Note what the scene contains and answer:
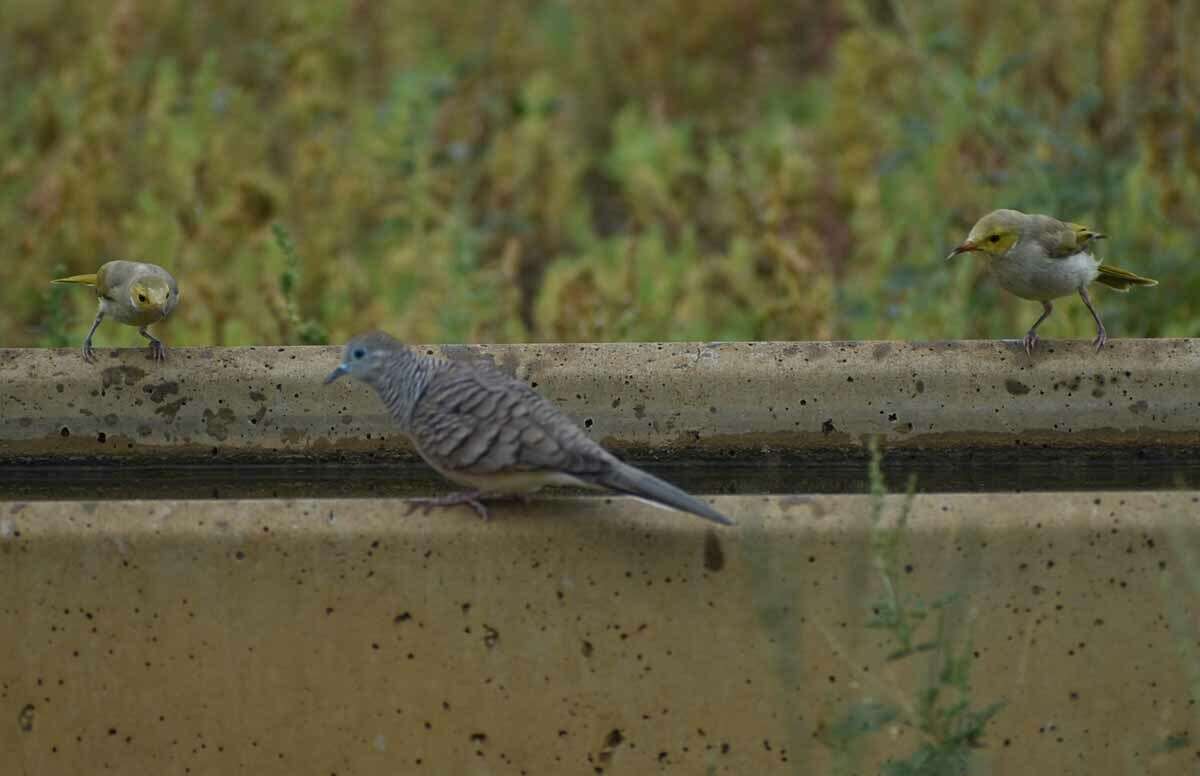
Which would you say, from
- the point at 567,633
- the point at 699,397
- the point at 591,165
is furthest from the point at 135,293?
the point at 591,165

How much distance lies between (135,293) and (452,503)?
1.44 m

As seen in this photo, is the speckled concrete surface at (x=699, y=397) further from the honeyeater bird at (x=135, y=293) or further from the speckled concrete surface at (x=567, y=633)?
the speckled concrete surface at (x=567, y=633)

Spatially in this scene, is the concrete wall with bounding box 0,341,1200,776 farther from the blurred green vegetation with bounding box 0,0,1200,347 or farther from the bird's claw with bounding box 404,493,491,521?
the blurred green vegetation with bounding box 0,0,1200,347

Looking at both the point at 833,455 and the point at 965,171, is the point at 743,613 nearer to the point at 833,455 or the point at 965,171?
the point at 833,455

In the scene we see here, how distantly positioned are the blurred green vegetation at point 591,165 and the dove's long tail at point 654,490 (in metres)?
1.91

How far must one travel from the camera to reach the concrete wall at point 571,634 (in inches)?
114

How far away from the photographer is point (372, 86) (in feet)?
26.0

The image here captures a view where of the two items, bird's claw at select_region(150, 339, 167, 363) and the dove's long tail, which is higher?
bird's claw at select_region(150, 339, 167, 363)

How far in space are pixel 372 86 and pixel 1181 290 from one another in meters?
4.02

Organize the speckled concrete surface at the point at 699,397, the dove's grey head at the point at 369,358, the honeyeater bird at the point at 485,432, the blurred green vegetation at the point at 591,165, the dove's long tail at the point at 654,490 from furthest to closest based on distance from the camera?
the blurred green vegetation at the point at 591,165 → the speckled concrete surface at the point at 699,397 → the dove's grey head at the point at 369,358 → the honeyeater bird at the point at 485,432 → the dove's long tail at the point at 654,490

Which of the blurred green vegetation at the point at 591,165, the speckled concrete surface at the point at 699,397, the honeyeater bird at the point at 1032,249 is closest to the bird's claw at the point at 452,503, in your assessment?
the speckled concrete surface at the point at 699,397

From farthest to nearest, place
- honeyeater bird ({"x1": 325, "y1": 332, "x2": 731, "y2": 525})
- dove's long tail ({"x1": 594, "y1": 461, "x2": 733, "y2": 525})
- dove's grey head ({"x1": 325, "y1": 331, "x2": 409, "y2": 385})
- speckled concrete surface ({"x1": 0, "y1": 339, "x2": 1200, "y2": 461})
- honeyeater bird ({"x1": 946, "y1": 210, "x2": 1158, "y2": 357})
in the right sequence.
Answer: honeyeater bird ({"x1": 946, "y1": 210, "x2": 1158, "y2": 357}) → speckled concrete surface ({"x1": 0, "y1": 339, "x2": 1200, "y2": 461}) → dove's grey head ({"x1": 325, "y1": 331, "x2": 409, "y2": 385}) → honeyeater bird ({"x1": 325, "y1": 332, "x2": 731, "y2": 525}) → dove's long tail ({"x1": 594, "y1": 461, "x2": 733, "y2": 525})

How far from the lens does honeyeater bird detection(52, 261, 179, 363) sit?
408 cm

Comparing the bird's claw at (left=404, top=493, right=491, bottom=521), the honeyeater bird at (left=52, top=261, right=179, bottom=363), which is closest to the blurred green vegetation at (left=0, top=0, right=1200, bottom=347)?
the honeyeater bird at (left=52, top=261, right=179, bottom=363)
